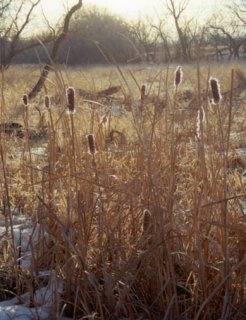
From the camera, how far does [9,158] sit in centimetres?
328

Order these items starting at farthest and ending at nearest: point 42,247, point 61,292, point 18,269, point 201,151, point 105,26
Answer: point 105,26 → point 42,247 → point 18,269 → point 61,292 → point 201,151

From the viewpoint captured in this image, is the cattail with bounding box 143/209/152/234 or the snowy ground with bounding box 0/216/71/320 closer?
the snowy ground with bounding box 0/216/71/320

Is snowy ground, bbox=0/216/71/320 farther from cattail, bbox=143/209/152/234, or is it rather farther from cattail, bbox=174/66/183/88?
cattail, bbox=174/66/183/88

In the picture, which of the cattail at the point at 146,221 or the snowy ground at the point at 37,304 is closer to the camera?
the snowy ground at the point at 37,304

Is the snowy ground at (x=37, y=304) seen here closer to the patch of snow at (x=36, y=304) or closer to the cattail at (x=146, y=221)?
the patch of snow at (x=36, y=304)

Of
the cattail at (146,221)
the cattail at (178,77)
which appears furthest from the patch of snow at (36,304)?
the cattail at (178,77)

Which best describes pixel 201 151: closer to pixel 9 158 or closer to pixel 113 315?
pixel 113 315

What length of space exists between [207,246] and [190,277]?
0.14 meters

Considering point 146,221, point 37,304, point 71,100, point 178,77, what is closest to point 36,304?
point 37,304

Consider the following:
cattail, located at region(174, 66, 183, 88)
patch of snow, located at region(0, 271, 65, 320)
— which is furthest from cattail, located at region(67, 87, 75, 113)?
patch of snow, located at region(0, 271, 65, 320)

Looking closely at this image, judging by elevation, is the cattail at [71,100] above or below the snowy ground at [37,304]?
above

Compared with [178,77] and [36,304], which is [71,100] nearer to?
[178,77]

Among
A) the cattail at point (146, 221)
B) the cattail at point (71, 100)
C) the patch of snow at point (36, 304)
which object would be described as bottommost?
the patch of snow at point (36, 304)

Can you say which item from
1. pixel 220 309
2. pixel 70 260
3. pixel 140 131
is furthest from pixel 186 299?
pixel 140 131
